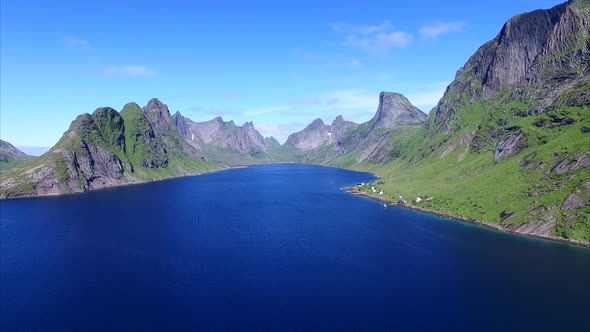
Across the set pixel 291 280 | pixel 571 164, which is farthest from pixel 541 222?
pixel 291 280

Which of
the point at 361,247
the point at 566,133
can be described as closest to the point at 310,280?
the point at 361,247

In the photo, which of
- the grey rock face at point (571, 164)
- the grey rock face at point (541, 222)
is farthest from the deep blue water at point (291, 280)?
the grey rock face at point (571, 164)

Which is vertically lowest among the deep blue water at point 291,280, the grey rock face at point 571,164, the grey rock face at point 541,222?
the deep blue water at point 291,280

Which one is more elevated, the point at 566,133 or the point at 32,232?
the point at 566,133

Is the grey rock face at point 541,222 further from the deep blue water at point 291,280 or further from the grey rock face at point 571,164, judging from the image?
the grey rock face at point 571,164

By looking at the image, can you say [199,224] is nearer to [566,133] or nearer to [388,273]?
[388,273]

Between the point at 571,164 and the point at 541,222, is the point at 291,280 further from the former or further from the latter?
the point at 571,164

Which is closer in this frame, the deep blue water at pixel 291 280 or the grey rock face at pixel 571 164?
the deep blue water at pixel 291 280

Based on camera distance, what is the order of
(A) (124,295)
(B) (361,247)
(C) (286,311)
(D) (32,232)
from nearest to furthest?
(C) (286,311) → (A) (124,295) → (B) (361,247) → (D) (32,232)

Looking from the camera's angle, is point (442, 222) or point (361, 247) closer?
point (361, 247)
